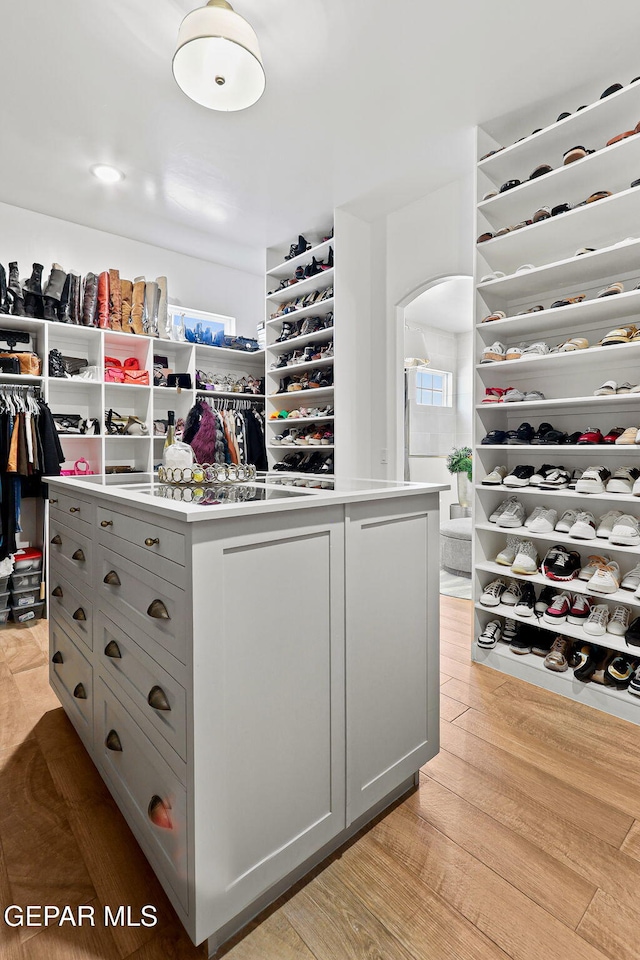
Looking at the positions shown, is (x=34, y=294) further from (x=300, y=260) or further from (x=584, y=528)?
(x=584, y=528)

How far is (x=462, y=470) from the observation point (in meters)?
5.59

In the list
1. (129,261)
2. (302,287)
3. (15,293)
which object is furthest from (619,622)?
(129,261)

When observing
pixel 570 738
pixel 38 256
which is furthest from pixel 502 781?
pixel 38 256

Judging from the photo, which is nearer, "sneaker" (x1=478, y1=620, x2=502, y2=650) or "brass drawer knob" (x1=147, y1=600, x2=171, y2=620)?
"brass drawer knob" (x1=147, y1=600, x2=171, y2=620)

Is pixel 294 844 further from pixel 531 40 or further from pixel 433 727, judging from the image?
pixel 531 40

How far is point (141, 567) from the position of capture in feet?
3.74

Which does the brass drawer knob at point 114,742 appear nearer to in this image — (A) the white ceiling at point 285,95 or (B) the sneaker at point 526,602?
(B) the sneaker at point 526,602

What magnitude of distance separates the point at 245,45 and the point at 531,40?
126 cm

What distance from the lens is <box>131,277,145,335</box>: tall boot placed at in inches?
146

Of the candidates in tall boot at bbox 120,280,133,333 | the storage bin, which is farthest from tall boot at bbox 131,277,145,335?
the storage bin

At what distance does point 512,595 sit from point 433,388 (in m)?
4.62

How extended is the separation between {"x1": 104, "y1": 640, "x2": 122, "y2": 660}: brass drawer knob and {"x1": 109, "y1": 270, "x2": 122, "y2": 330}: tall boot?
9.81 ft

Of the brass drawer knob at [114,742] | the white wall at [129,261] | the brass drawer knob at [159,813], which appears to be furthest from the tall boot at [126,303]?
the brass drawer knob at [159,813]

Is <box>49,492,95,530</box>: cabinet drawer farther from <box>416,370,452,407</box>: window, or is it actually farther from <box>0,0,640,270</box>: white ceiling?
<box>416,370,452,407</box>: window
